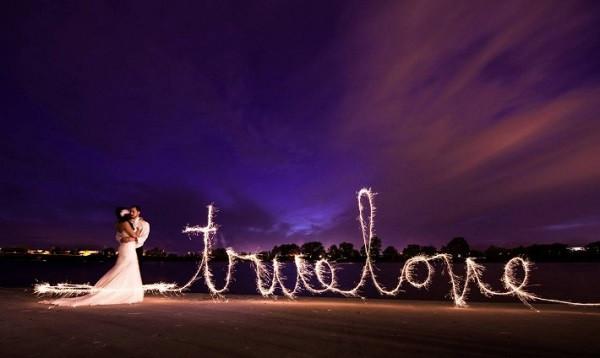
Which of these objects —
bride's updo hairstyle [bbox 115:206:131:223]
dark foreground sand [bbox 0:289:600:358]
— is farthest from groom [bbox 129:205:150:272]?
dark foreground sand [bbox 0:289:600:358]

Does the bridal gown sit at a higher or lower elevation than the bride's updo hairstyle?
lower

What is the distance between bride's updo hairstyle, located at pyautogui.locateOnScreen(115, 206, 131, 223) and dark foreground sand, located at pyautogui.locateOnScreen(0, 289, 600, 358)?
231cm

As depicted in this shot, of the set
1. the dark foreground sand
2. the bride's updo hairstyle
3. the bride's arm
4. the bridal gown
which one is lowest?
the dark foreground sand

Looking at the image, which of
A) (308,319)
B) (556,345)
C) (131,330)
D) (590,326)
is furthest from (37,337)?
(590,326)

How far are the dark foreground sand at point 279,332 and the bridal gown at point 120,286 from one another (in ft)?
2.11

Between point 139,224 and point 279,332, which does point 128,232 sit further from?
point 279,332

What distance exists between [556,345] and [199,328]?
5.09m

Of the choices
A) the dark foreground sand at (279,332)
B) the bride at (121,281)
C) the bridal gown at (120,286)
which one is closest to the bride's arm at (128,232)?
the bride at (121,281)

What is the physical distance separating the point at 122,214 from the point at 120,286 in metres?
1.80

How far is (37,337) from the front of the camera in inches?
204

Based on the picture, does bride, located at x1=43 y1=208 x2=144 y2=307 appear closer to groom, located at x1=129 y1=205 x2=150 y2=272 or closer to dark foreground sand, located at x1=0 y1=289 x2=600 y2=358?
groom, located at x1=129 y1=205 x2=150 y2=272

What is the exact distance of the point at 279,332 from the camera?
19.6 feet

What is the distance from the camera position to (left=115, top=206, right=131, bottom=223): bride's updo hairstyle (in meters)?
10.2

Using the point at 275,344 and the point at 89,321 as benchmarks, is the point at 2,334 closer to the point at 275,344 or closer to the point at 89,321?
the point at 89,321
